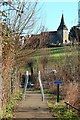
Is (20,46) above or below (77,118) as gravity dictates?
above

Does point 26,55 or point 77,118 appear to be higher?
point 26,55

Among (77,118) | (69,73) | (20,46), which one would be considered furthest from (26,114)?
(69,73)

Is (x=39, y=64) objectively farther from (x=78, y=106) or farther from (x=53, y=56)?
(x=78, y=106)

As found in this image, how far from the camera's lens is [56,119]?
13.4 meters

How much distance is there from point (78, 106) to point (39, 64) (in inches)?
1101

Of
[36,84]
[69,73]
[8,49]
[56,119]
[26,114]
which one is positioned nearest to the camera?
[8,49]

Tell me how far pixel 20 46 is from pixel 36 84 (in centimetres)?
1792

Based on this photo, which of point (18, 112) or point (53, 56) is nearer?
point (18, 112)

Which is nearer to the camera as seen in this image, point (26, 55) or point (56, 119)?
point (56, 119)

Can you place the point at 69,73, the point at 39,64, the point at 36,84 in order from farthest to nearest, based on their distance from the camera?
1. the point at 39,64
2. the point at 36,84
3. the point at 69,73

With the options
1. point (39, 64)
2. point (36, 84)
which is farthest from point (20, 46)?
point (39, 64)

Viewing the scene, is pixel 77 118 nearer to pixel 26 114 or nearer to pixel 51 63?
pixel 26 114

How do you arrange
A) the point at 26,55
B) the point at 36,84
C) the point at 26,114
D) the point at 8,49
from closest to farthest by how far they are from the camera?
the point at 8,49, the point at 26,114, the point at 26,55, the point at 36,84

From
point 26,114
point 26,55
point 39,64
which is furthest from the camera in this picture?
point 39,64
